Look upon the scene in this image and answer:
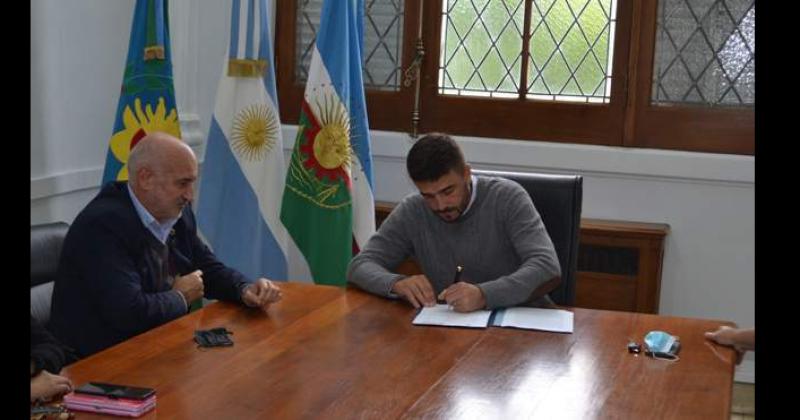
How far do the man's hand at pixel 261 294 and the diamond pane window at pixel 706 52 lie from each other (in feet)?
8.26

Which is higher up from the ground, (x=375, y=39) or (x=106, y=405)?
(x=375, y=39)

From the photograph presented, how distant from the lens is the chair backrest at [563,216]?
336 cm

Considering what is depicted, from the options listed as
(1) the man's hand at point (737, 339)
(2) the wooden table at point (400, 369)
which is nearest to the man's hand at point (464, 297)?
(2) the wooden table at point (400, 369)

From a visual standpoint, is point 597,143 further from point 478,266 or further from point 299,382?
point 299,382

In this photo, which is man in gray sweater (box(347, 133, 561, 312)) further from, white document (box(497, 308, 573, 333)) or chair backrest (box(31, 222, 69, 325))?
chair backrest (box(31, 222, 69, 325))

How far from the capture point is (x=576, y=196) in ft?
11.0

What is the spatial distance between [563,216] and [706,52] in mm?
1742

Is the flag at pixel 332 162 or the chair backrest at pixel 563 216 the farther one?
the flag at pixel 332 162

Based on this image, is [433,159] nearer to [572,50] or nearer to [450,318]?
[450,318]

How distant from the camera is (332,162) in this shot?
4523 mm

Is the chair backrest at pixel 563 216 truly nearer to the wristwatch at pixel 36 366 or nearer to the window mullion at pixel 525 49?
the window mullion at pixel 525 49

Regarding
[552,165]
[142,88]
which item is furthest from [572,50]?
[142,88]

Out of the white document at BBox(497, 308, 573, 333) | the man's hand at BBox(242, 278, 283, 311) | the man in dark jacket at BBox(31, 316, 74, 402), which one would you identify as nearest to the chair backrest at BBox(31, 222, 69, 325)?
the man's hand at BBox(242, 278, 283, 311)
